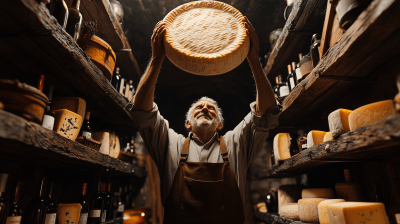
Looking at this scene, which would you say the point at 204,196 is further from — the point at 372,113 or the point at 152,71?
the point at 372,113

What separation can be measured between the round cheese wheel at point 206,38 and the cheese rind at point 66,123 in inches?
33.6

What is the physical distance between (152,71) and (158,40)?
25 centimetres

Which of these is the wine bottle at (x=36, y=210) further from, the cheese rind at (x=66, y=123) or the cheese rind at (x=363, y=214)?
the cheese rind at (x=363, y=214)

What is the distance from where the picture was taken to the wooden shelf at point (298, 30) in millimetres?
2158

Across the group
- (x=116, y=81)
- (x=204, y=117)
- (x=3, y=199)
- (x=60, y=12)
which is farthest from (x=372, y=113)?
(x=116, y=81)

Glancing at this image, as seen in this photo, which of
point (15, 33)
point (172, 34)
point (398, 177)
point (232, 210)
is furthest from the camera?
point (232, 210)

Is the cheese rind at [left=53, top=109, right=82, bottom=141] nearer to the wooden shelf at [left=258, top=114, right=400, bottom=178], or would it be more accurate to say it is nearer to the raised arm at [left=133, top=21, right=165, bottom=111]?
the raised arm at [left=133, top=21, right=165, bottom=111]

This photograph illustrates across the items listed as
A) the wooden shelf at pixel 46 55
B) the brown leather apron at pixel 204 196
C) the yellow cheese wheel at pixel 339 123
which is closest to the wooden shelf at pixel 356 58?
the yellow cheese wheel at pixel 339 123

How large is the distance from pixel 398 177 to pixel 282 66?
2.02m

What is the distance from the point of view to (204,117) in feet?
8.36

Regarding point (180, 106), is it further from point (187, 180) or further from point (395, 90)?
point (395, 90)

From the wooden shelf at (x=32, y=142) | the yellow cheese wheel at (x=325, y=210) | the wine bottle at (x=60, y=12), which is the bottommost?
the yellow cheese wheel at (x=325, y=210)

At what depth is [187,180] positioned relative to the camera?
2121mm

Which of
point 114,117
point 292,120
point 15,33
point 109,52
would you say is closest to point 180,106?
point 114,117
